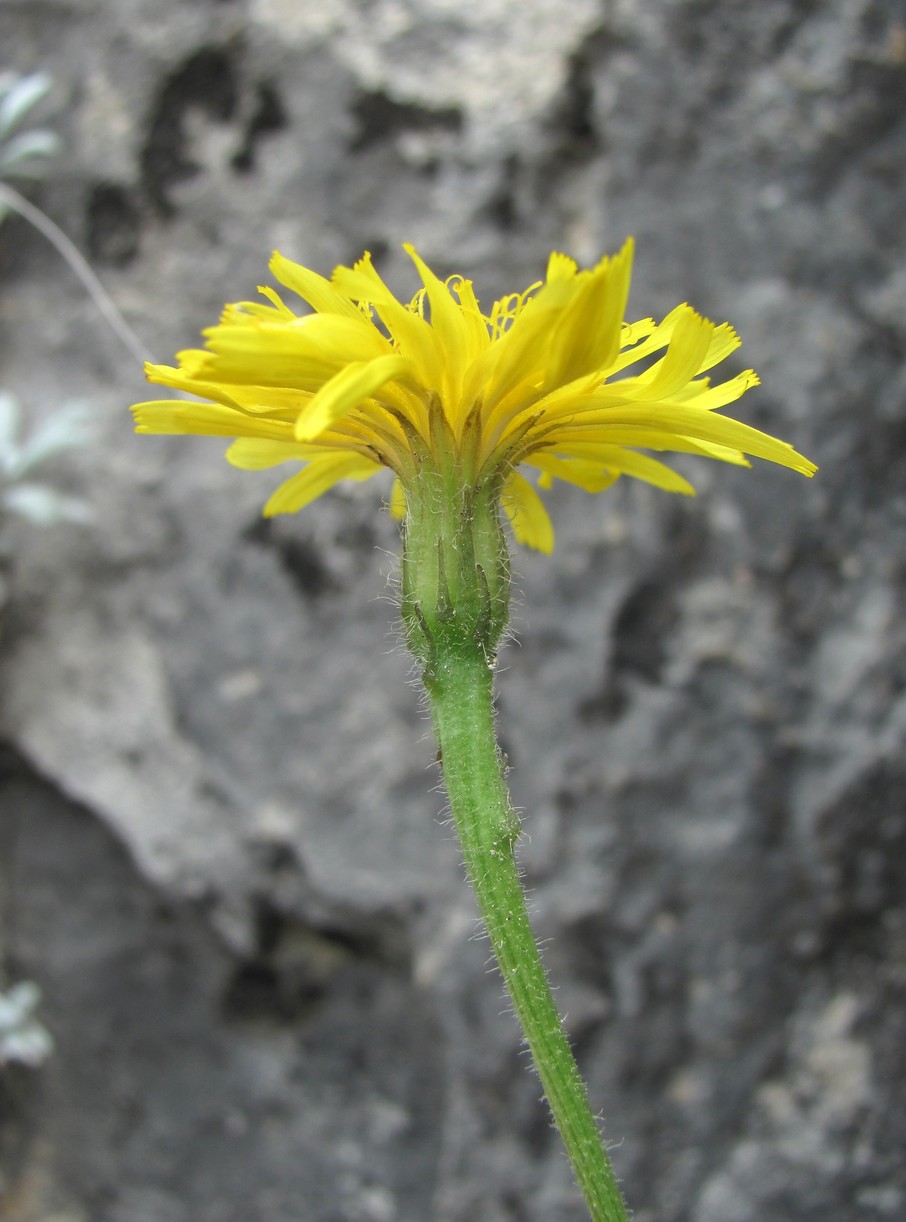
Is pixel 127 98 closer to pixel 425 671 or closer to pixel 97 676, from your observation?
pixel 97 676

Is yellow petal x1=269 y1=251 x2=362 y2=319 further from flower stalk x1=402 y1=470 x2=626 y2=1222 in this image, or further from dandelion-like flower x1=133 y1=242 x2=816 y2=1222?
flower stalk x1=402 y1=470 x2=626 y2=1222

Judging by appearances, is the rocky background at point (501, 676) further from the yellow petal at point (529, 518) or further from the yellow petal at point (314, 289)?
the yellow petal at point (314, 289)

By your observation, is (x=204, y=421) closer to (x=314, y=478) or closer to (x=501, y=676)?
(x=314, y=478)

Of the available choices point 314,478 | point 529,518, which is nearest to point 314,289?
point 314,478

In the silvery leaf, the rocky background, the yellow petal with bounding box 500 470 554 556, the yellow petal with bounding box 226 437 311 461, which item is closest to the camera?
the yellow petal with bounding box 226 437 311 461

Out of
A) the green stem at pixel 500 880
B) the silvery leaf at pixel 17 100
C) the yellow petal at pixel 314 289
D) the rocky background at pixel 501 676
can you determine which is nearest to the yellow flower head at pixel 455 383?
the yellow petal at pixel 314 289

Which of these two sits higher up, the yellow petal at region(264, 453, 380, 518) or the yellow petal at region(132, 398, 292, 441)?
the yellow petal at region(264, 453, 380, 518)

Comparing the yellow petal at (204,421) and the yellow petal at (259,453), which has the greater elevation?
the yellow petal at (259,453)

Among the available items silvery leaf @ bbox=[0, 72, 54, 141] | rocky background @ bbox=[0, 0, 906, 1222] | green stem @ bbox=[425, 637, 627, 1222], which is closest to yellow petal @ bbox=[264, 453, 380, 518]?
green stem @ bbox=[425, 637, 627, 1222]
